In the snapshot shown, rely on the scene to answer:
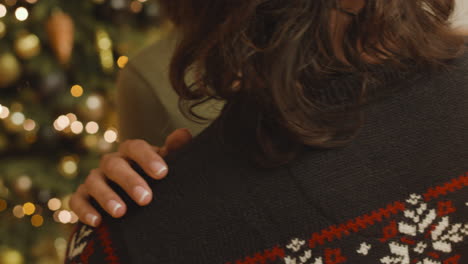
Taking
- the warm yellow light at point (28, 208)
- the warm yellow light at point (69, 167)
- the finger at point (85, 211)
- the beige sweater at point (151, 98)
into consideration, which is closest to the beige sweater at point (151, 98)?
the beige sweater at point (151, 98)

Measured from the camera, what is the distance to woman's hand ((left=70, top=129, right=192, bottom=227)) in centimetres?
Answer: 64

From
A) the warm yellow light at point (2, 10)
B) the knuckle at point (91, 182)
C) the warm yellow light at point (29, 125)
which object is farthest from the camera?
the warm yellow light at point (29, 125)

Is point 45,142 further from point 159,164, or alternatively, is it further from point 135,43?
point 159,164

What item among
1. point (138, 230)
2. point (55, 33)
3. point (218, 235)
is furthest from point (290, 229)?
point (55, 33)

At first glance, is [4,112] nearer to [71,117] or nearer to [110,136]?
[71,117]

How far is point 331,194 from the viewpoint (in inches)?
23.7

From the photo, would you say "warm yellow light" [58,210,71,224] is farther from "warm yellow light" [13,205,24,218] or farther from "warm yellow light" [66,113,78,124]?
"warm yellow light" [66,113,78,124]

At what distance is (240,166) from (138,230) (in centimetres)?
15

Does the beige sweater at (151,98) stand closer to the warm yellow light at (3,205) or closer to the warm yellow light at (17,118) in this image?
the warm yellow light at (17,118)

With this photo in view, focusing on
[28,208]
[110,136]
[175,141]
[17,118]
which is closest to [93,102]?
[110,136]

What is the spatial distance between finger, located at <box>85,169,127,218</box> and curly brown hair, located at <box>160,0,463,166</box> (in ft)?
0.62

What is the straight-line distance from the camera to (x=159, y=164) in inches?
25.1

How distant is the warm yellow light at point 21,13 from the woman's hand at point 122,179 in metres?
1.20

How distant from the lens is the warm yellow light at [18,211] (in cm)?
199
